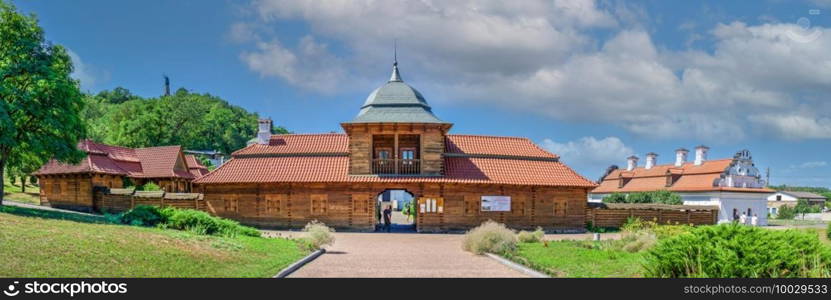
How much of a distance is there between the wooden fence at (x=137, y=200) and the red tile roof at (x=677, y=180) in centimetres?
3585

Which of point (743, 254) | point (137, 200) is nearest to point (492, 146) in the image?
point (137, 200)

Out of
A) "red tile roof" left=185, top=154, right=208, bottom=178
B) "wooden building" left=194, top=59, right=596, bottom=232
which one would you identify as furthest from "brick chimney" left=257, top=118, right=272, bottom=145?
"red tile roof" left=185, top=154, right=208, bottom=178

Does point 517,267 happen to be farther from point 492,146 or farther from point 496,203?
point 492,146

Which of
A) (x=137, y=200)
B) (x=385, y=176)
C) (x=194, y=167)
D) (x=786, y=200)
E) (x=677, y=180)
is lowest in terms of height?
(x=786, y=200)

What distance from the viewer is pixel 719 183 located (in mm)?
48906

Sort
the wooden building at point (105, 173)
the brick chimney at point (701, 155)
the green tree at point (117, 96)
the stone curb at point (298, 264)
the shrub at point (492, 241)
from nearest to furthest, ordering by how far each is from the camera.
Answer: the stone curb at point (298, 264) < the shrub at point (492, 241) < the wooden building at point (105, 173) < the brick chimney at point (701, 155) < the green tree at point (117, 96)

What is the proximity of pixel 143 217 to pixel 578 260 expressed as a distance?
16.2 metres

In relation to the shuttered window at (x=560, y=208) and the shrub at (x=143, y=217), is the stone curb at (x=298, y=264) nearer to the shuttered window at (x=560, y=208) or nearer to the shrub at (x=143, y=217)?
the shrub at (x=143, y=217)

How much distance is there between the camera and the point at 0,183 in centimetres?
2472

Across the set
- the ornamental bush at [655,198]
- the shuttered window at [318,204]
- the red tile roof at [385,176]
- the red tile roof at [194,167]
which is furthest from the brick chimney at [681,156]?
the red tile roof at [194,167]

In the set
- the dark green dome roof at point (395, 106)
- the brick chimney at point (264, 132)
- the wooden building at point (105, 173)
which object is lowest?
the wooden building at point (105, 173)

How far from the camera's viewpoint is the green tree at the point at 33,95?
2315cm
